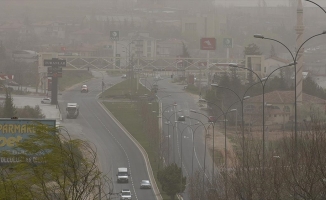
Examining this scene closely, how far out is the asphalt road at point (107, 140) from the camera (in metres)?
46.7

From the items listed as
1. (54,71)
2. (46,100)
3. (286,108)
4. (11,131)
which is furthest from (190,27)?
(11,131)

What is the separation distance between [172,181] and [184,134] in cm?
1847

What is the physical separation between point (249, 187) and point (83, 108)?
49.8 metres

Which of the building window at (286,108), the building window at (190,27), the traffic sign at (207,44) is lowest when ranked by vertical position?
the building window at (286,108)

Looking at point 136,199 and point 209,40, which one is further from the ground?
point 209,40

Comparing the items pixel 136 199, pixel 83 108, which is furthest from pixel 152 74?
pixel 136 199

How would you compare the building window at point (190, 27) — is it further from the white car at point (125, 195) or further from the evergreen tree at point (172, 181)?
the white car at point (125, 195)

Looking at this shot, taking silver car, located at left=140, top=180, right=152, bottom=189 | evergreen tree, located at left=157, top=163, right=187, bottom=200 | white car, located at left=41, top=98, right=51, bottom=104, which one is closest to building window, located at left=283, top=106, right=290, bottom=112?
white car, located at left=41, top=98, right=51, bottom=104

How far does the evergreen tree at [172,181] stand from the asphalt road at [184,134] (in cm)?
50

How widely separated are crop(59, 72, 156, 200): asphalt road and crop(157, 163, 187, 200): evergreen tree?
669 mm

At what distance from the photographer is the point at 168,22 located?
629 feet

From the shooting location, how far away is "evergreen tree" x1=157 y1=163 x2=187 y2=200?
4150cm

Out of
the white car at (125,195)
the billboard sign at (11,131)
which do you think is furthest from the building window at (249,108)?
the billboard sign at (11,131)

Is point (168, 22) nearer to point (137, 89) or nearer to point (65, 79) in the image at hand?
point (65, 79)
